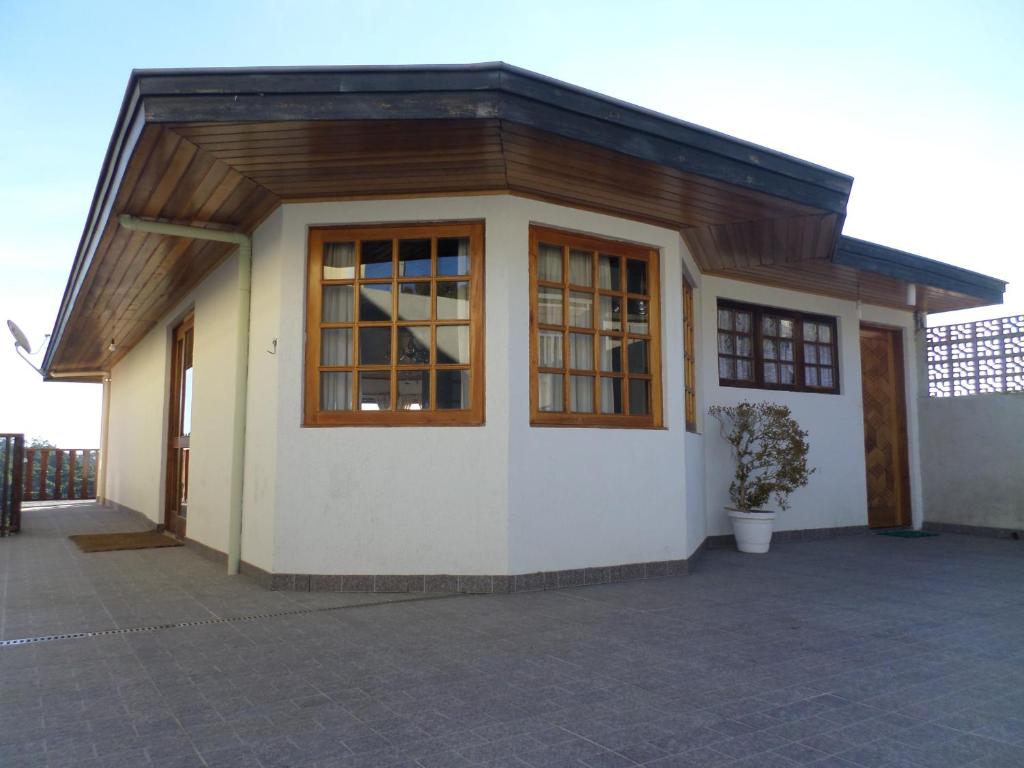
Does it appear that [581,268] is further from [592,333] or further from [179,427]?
[179,427]

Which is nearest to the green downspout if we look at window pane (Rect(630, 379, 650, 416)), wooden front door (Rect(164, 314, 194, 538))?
wooden front door (Rect(164, 314, 194, 538))

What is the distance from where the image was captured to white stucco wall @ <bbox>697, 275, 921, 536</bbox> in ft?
23.4

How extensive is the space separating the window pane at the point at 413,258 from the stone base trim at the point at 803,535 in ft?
12.4

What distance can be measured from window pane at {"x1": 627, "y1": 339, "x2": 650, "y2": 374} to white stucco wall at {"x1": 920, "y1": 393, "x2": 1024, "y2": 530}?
17.1ft

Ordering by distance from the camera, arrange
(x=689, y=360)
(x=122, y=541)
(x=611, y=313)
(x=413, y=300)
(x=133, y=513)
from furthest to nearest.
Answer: (x=133, y=513)
(x=122, y=541)
(x=689, y=360)
(x=611, y=313)
(x=413, y=300)

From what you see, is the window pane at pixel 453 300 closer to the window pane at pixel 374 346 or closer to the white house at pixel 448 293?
the white house at pixel 448 293

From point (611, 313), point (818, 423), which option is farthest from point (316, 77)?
point (818, 423)

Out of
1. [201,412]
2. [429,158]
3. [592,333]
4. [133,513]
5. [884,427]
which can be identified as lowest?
[133,513]

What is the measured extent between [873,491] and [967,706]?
676 centimetres

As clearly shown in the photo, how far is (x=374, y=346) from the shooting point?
5.00m

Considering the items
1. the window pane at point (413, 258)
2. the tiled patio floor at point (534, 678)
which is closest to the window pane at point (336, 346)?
the window pane at point (413, 258)

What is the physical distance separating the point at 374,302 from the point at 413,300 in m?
0.28

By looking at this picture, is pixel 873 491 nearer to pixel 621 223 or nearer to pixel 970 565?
pixel 970 565

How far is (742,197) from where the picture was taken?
198 inches
